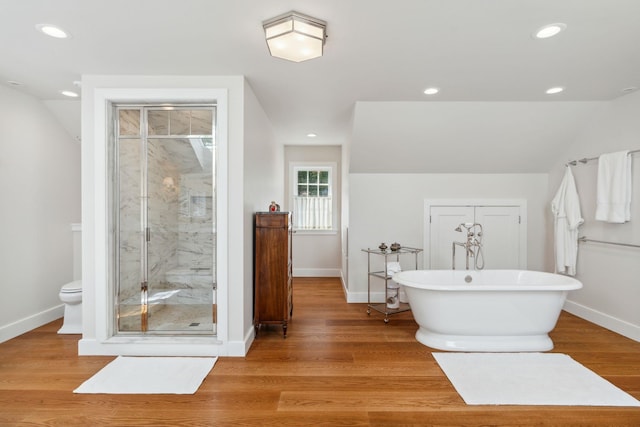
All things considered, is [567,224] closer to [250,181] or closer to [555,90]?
[555,90]

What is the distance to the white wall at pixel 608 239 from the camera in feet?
10.1

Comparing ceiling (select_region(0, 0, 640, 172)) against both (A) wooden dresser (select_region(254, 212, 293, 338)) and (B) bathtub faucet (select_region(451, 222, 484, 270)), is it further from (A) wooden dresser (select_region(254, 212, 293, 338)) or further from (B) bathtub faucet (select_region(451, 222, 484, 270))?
(A) wooden dresser (select_region(254, 212, 293, 338))

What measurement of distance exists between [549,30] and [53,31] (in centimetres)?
318

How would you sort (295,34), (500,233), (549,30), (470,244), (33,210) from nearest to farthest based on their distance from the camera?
1. (295,34)
2. (549,30)
3. (33,210)
4. (470,244)
5. (500,233)

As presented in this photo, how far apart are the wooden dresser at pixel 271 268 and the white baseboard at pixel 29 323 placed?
237 cm

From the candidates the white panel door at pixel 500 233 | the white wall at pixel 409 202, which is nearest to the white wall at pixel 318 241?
the white wall at pixel 409 202

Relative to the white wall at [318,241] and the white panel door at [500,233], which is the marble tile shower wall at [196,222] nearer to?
the white wall at [318,241]

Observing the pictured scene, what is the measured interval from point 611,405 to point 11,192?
5218 mm

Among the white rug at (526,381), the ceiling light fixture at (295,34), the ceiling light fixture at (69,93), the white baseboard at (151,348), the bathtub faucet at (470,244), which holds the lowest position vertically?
the white rug at (526,381)

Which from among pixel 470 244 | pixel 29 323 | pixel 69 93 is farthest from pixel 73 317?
pixel 470 244

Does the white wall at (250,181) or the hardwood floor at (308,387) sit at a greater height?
the white wall at (250,181)

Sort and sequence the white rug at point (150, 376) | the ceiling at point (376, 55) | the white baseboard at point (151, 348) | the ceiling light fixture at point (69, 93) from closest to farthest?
the ceiling at point (376, 55) → the white rug at point (150, 376) → the white baseboard at point (151, 348) → the ceiling light fixture at point (69, 93)

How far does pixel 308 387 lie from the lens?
2252mm

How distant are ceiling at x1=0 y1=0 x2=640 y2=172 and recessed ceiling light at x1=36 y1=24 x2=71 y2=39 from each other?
46mm
